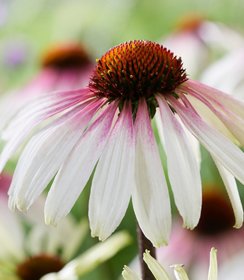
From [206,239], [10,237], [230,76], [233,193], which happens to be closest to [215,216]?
[206,239]

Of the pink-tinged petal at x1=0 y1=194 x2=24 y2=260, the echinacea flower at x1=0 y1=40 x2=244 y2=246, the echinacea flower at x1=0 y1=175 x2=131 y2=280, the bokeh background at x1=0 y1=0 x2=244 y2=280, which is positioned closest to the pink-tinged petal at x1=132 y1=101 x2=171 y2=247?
the echinacea flower at x1=0 y1=40 x2=244 y2=246

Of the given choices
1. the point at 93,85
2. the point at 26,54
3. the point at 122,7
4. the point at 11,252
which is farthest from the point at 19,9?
the point at 93,85

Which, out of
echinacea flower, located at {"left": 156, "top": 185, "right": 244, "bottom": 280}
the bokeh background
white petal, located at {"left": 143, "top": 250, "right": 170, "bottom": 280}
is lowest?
echinacea flower, located at {"left": 156, "top": 185, "right": 244, "bottom": 280}

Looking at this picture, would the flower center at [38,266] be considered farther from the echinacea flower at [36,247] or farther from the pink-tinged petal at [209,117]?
the pink-tinged petal at [209,117]

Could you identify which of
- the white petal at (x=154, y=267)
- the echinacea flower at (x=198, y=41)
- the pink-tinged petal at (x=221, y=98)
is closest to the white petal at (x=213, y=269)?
the white petal at (x=154, y=267)

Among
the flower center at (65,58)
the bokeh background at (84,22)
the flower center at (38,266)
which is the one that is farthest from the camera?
the bokeh background at (84,22)

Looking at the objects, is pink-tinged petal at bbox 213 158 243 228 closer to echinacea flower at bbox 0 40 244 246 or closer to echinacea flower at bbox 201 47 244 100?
echinacea flower at bbox 0 40 244 246
